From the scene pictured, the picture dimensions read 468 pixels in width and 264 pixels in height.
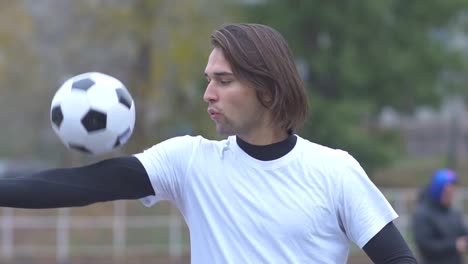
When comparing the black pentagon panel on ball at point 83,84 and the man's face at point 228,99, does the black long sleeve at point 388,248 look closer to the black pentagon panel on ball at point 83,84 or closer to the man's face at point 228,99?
the man's face at point 228,99

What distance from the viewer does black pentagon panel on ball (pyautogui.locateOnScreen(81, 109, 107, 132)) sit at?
3.04m

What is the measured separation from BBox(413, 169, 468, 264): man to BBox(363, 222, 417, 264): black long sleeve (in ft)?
17.5

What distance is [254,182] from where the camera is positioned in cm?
306

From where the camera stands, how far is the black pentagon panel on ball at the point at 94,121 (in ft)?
9.98

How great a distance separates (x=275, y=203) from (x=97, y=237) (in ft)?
57.4

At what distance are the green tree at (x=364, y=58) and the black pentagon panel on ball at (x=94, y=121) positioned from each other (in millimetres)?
23163

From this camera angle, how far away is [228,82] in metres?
3.05

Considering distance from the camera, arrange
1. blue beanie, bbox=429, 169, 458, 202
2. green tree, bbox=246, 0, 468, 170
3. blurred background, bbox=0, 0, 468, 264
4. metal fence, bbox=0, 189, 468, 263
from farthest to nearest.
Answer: green tree, bbox=246, 0, 468, 170 < blurred background, bbox=0, 0, 468, 264 < metal fence, bbox=0, 189, 468, 263 < blue beanie, bbox=429, 169, 458, 202

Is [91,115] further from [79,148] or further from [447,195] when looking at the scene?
[447,195]

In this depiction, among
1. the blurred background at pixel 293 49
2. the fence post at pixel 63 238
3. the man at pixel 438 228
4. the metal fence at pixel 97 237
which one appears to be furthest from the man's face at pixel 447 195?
the blurred background at pixel 293 49

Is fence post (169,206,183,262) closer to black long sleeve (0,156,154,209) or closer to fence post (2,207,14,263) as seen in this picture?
fence post (2,207,14,263)

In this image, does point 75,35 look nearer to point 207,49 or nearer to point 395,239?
point 207,49

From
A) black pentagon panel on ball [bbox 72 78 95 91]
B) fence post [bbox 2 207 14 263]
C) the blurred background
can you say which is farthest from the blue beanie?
the blurred background

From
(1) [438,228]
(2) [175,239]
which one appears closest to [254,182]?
(1) [438,228]
